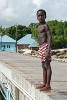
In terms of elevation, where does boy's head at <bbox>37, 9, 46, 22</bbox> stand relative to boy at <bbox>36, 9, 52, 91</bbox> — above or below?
above

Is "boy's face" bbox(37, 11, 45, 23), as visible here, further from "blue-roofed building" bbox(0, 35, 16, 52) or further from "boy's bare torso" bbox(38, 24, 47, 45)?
"blue-roofed building" bbox(0, 35, 16, 52)

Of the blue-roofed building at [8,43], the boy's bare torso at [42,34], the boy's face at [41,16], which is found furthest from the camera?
the blue-roofed building at [8,43]

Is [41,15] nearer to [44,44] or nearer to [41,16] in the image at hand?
[41,16]

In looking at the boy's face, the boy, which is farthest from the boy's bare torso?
the boy's face

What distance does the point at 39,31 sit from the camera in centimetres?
866

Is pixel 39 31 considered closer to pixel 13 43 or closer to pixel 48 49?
pixel 48 49

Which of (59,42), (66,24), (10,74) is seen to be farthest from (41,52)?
(66,24)

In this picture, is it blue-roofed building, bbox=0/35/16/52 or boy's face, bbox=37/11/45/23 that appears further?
blue-roofed building, bbox=0/35/16/52

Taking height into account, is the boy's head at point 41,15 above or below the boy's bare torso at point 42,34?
above

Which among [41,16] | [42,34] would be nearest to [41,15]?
[41,16]

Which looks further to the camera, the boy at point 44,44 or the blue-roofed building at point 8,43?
the blue-roofed building at point 8,43

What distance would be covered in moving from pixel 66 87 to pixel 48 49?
184 centimetres

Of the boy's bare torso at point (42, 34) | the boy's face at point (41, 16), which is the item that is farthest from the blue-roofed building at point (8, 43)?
→ the boy's face at point (41, 16)

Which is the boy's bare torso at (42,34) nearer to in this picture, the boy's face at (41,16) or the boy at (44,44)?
the boy at (44,44)
